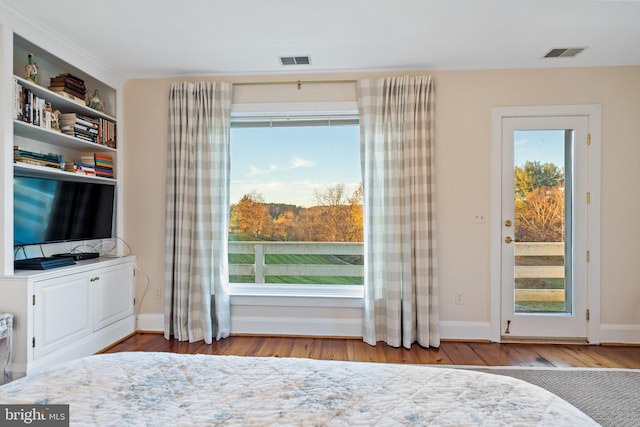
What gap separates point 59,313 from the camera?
93.0 inches

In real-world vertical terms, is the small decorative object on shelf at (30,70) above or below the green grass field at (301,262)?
above

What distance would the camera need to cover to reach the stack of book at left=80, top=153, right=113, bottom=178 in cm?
296

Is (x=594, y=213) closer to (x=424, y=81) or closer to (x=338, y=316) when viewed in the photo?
(x=424, y=81)

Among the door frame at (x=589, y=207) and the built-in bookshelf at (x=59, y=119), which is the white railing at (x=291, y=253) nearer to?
the door frame at (x=589, y=207)

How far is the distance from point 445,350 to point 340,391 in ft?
7.64

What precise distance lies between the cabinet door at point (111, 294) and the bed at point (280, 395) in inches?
79.4

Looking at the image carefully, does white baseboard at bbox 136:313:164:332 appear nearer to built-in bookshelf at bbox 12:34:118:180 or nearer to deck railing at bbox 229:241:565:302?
deck railing at bbox 229:241:565:302

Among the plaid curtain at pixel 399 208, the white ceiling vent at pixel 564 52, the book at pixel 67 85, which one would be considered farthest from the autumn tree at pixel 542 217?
the book at pixel 67 85

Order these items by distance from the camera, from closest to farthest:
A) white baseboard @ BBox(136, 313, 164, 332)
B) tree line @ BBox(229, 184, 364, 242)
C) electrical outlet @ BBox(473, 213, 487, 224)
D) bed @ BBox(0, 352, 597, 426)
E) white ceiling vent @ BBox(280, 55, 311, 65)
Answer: bed @ BBox(0, 352, 597, 426), white ceiling vent @ BBox(280, 55, 311, 65), electrical outlet @ BBox(473, 213, 487, 224), white baseboard @ BBox(136, 313, 164, 332), tree line @ BBox(229, 184, 364, 242)

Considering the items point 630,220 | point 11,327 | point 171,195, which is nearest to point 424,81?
point 630,220

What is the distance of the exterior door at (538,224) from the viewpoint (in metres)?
2.99

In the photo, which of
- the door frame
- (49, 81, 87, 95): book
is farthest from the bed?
(49, 81, 87, 95): book

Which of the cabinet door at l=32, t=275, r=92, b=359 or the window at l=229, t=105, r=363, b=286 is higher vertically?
the window at l=229, t=105, r=363, b=286

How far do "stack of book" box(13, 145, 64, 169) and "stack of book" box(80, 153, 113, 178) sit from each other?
0.34 metres
